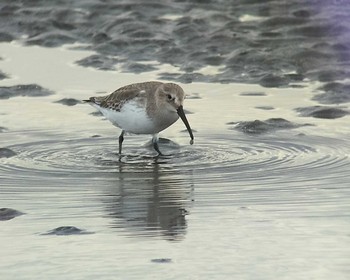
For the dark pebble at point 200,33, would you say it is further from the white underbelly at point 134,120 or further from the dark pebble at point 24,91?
the white underbelly at point 134,120

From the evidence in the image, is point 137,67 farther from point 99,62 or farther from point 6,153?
point 6,153

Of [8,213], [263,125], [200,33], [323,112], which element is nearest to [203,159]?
[263,125]

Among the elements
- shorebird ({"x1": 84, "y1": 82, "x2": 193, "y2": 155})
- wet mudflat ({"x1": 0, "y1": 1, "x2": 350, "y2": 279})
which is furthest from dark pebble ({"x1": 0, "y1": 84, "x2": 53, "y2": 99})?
shorebird ({"x1": 84, "y1": 82, "x2": 193, "y2": 155})

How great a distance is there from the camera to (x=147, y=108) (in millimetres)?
11547

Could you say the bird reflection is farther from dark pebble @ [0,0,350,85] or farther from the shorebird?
dark pebble @ [0,0,350,85]

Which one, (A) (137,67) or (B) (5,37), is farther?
(B) (5,37)

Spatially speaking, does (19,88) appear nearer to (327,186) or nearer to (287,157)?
(287,157)

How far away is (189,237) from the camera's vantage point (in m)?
8.27

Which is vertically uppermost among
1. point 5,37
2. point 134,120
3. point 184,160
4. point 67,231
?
point 5,37

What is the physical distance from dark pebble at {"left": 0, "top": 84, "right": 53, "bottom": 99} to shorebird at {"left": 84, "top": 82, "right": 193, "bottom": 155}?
215 centimetres

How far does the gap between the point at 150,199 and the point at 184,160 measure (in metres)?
1.48

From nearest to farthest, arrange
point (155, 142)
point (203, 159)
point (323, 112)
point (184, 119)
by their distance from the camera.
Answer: point (203, 159), point (184, 119), point (155, 142), point (323, 112)

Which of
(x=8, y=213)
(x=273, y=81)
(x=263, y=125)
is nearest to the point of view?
(x=8, y=213)

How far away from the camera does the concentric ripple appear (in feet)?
33.8
